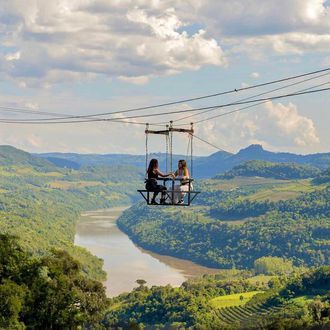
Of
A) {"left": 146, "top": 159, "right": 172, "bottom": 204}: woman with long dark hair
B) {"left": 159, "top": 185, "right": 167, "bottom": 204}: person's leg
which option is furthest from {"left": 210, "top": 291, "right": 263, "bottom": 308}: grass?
{"left": 146, "top": 159, "right": 172, "bottom": 204}: woman with long dark hair

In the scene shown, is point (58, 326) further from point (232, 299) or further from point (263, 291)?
point (263, 291)

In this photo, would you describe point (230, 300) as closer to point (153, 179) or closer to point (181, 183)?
point (181, 183)

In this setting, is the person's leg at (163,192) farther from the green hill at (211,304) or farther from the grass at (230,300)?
the grass at (230,300)

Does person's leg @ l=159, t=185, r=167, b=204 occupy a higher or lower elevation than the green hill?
higher

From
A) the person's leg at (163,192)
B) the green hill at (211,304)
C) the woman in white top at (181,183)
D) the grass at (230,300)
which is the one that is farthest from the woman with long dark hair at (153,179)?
the grass at (230,300)

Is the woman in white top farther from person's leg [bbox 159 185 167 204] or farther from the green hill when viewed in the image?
the green hill

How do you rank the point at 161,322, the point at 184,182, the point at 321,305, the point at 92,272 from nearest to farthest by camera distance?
the point at 184,182 → the point at 321,305 → the point at 161,322 → the point at 92,272

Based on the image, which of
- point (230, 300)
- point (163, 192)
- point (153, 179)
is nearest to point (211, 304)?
point (230, 300)

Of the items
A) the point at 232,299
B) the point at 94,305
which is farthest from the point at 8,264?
the point at 232,299
